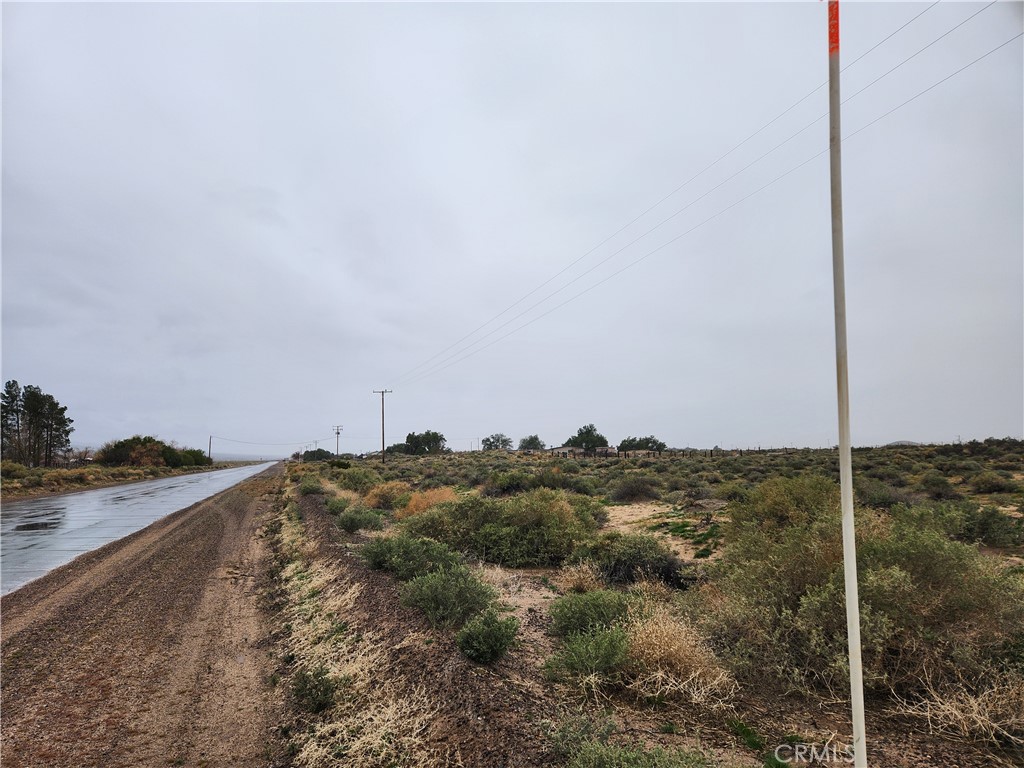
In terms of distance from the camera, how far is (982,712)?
168 inches

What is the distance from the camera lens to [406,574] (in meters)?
9.41

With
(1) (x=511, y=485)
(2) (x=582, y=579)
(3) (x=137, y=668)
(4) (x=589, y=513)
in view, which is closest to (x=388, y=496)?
(1) (x=511, y=485)

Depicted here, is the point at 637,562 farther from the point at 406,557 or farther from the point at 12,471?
the point at 12,471

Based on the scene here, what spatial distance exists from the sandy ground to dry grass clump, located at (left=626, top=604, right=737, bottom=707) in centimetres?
372

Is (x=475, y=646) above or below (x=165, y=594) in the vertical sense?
above

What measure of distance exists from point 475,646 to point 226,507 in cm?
2559

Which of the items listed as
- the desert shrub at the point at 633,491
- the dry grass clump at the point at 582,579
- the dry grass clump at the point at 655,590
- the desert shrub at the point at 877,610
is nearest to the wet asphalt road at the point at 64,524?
the dry grass clump at the point at 582,579

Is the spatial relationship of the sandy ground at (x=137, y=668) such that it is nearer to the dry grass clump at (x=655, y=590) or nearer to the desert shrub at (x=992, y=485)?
the dry grass clump at (x=655, y=590)

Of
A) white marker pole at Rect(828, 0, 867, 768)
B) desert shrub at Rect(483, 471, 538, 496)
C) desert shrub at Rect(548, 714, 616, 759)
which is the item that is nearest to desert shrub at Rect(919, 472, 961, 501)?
desert shrub at Rect(483, 471, 538, 496)

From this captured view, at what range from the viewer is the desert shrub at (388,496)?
73.3 ft

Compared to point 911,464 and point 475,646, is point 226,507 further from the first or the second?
point 911,464

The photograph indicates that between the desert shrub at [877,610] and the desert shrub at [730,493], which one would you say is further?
the desert shrub at [730,493]

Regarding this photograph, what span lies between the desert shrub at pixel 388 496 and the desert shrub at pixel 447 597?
14.1 m

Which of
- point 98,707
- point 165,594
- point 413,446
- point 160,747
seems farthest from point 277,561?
point 413,446
